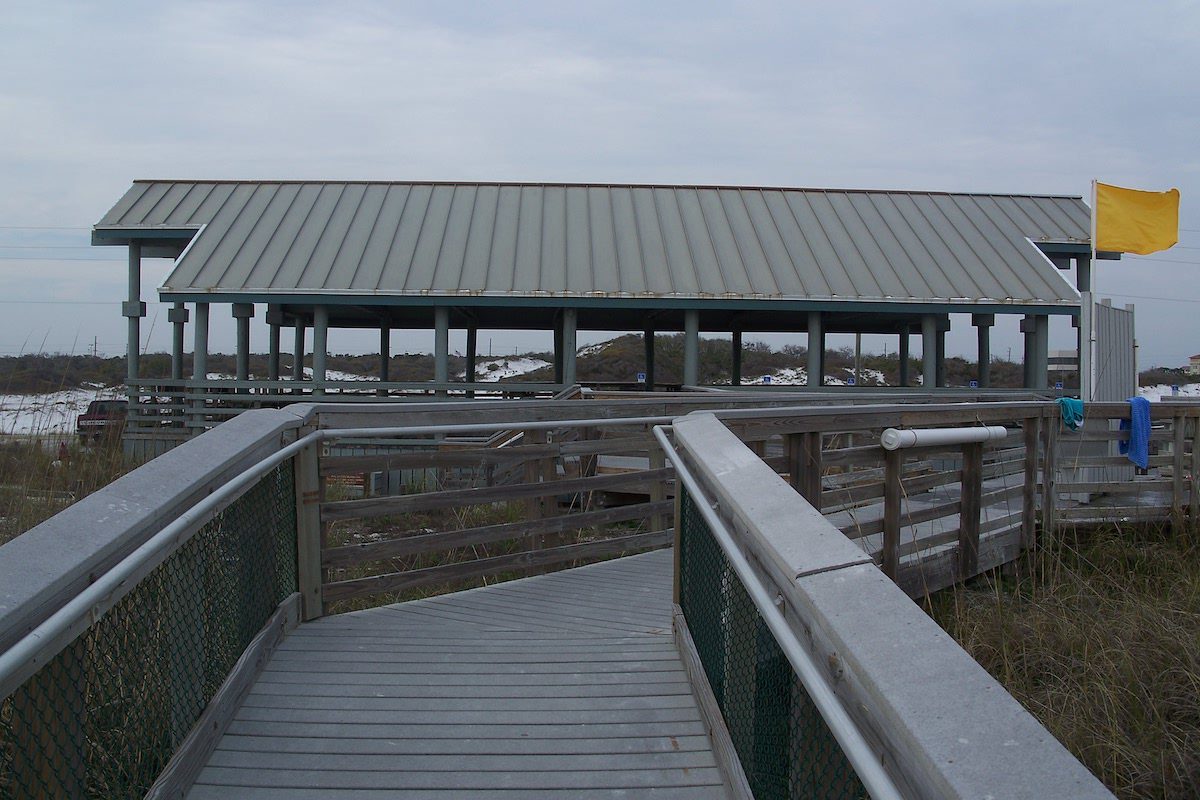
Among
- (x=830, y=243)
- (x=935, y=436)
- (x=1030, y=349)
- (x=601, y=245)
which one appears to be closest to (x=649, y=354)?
(x=601, y=245)

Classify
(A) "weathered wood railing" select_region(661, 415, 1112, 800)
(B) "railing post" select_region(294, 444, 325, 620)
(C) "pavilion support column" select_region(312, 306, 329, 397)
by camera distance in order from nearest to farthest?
1. (A) "weathered wood railing" select_region(661, 415, 1112, 800)
2. (B) "railing post" select_region(294, 444, 325, 620)
3. (C) "pavilion support column" select_region(312, 306, 329, 397)

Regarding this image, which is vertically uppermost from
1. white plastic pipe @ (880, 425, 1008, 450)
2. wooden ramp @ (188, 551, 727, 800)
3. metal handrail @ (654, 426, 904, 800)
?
white plastic pipe @ (880, 425, 1008, 450)

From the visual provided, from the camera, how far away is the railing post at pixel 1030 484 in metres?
7.10

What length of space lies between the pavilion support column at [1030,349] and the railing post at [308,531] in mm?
15307

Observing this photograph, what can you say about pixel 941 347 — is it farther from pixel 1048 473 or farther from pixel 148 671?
pixel 148 671

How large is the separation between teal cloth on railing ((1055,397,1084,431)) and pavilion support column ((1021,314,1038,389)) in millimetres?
10215

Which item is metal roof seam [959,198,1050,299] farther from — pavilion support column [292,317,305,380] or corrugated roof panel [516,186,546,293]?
pavilion support column [292,317,305,380]

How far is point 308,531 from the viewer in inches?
182

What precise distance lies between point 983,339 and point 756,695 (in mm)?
17443

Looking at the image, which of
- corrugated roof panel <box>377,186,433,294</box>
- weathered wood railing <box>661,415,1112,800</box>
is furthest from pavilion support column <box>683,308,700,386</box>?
weathered wood railing <box>661,415,1112,800</box>

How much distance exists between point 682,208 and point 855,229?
11.7 feet

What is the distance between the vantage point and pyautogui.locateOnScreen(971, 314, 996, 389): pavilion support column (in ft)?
59.4

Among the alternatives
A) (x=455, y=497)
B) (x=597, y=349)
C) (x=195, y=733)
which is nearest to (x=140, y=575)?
(x=195, y=733)

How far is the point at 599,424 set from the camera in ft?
19.4
